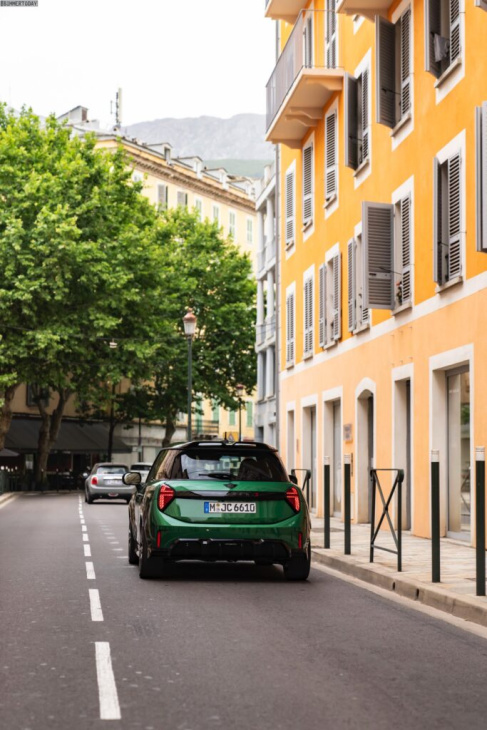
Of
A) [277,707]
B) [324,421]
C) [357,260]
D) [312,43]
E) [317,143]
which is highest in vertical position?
[312,43]

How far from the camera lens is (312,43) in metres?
30.6

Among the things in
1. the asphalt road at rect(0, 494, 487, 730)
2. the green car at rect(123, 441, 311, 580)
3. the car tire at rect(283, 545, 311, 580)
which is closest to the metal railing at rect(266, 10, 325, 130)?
the green car at rect(123, 441, 311, 580)

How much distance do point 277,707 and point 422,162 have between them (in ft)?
48.8

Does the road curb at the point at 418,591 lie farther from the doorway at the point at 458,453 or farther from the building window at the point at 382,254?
the building window at the point at 382,254

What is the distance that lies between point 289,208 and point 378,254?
12640 mm

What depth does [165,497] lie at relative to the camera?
1286 centimetres

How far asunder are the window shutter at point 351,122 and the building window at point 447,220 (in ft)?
21.3

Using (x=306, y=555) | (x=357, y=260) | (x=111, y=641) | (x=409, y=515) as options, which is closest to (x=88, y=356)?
(x=357, y=260)

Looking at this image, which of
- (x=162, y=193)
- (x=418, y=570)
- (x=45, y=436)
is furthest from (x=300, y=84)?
(x=162, y=193)

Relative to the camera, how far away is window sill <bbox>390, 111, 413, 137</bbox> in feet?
68.8

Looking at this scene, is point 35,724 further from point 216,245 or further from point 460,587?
point 216,245

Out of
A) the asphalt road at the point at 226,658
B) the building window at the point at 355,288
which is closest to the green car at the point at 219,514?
the asphalt road at the point at 226,658

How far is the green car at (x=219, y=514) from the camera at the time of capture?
1280 centimetres

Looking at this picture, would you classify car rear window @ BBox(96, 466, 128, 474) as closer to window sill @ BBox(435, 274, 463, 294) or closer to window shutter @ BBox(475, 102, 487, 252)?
window sill @ BBox(435, 274, 463, 294)
